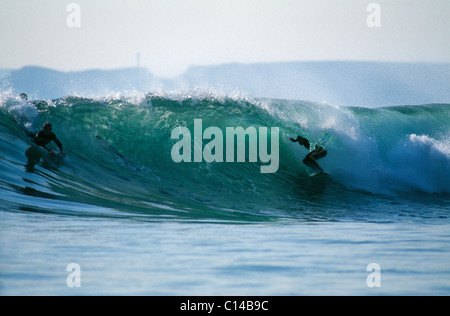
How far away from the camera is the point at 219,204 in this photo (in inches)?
362

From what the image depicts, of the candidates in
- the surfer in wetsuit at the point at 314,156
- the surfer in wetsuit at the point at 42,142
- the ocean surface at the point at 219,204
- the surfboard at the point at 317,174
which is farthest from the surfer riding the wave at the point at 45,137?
the surfboard at the point at 317,174

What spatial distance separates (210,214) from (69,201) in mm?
1885

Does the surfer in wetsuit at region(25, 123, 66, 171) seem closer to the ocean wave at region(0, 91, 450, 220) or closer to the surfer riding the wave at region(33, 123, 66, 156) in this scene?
the surfer riding the wave at region(33, 123, 66, 156)

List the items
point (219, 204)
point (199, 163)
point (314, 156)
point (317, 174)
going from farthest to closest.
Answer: point (317, 174), point (314, 156), point (199, 163), point (219, 204)

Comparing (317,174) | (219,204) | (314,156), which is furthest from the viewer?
(317,174)

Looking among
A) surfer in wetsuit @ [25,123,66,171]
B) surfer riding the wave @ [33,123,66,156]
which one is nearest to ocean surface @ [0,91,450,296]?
surfer in wetsuit @ [25,123,66,171]

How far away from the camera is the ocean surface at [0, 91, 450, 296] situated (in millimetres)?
4375

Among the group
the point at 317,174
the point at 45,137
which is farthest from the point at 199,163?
the point at 45,137

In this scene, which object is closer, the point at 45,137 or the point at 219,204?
the point at 219,204

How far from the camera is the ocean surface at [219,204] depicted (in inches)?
172

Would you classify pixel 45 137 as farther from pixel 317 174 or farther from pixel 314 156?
pixel 317 174

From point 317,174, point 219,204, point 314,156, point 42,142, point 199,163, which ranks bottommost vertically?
point 219,204

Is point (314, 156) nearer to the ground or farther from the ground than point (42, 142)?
nearer to the ground

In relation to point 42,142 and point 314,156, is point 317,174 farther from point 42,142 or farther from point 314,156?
point 42,142
